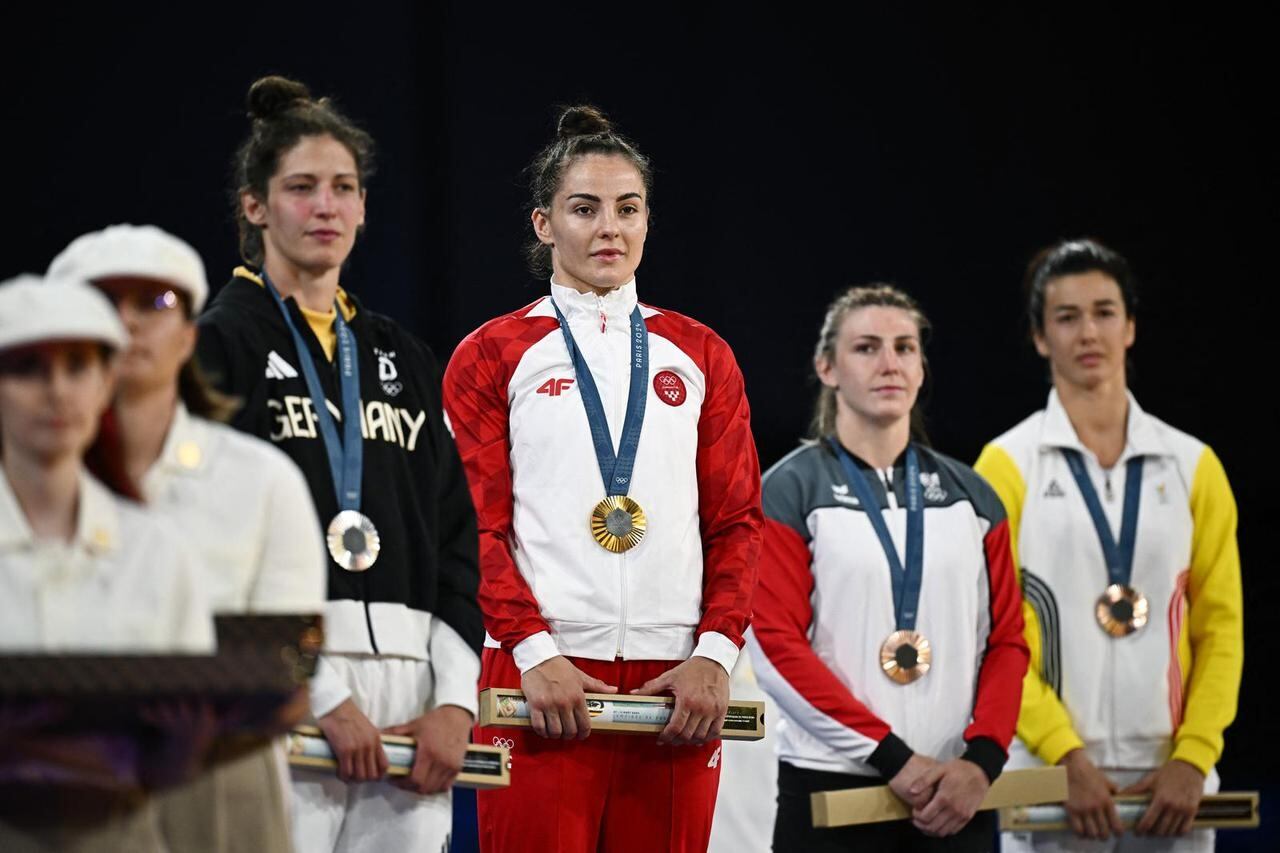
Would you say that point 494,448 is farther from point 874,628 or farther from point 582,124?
point 874,628

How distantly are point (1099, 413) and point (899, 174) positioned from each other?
2.13 m

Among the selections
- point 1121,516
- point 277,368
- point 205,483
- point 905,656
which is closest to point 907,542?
point 905,656

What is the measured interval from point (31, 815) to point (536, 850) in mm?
1590

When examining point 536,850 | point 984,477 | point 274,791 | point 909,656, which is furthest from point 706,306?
point 274,791

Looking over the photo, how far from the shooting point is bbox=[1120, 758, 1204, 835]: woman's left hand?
384 cm

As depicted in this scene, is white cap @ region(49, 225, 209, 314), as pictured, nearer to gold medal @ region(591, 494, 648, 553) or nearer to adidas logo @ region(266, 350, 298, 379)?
adidas logo @ region(266, 350, 298, 379)

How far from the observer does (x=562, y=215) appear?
345 centimetres

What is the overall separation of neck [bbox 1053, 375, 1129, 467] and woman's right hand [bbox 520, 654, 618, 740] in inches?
68.0

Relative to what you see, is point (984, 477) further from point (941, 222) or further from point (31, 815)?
point (31, 815)

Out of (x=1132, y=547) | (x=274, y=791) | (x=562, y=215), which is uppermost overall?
(x=562, y=215)

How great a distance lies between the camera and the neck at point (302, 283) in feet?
8.79

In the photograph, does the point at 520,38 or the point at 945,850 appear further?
the point at 520,38

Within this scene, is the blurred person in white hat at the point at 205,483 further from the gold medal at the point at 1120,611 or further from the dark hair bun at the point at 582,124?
the gold medal at the point at 1120,611

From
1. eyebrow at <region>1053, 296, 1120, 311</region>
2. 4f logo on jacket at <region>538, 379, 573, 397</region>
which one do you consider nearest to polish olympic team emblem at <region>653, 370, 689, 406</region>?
4f logo on jacket at <region>538, 379, 573, 397</region>
